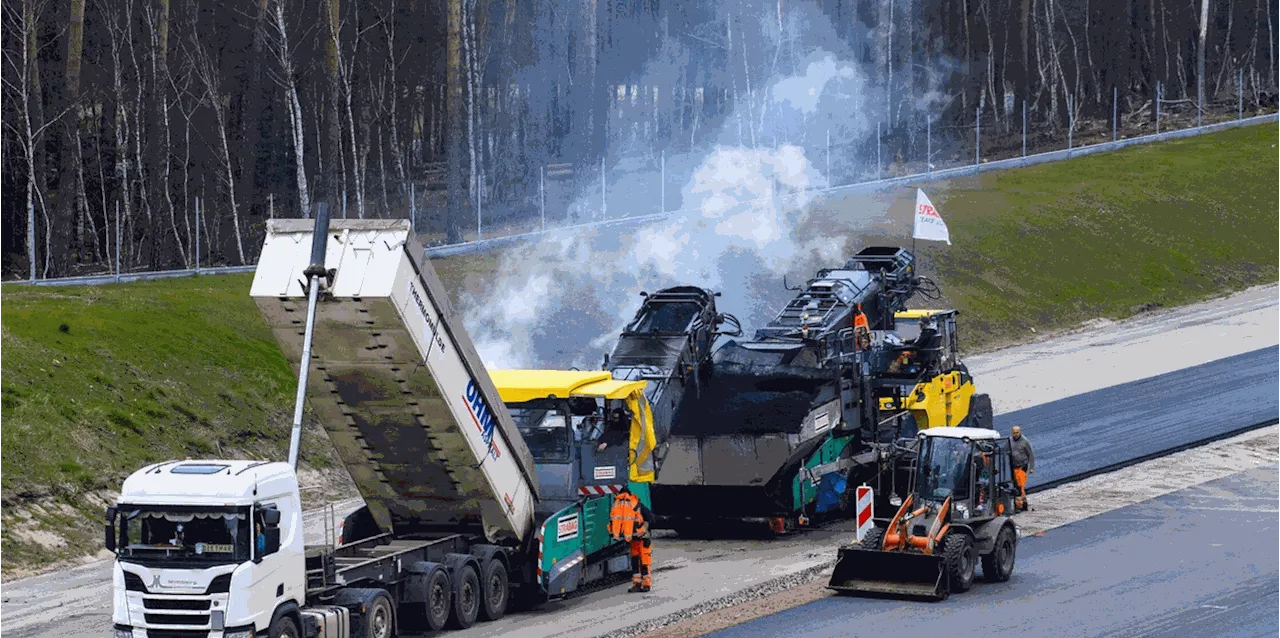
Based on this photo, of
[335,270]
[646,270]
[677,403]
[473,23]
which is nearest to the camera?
[335,270]

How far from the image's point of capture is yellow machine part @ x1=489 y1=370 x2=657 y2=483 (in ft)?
76.3

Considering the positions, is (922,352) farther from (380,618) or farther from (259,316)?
(259,316)

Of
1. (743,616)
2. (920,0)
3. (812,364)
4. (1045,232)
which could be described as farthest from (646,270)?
(920,0)

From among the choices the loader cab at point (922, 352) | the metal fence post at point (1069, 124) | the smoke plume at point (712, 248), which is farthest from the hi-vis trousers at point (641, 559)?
the metal fence post at point (1069, 124)

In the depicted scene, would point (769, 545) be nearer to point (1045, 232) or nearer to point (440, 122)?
point (440, 122)

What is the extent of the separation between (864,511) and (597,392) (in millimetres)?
3838

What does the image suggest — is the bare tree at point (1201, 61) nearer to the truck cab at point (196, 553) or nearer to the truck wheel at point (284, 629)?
the truck wheel at point (284, 629)

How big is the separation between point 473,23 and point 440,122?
4.30m

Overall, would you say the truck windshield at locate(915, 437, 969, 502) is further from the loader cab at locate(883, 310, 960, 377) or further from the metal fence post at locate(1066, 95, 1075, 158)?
the metal fence post at locate(1066, 95, 1075, 158)

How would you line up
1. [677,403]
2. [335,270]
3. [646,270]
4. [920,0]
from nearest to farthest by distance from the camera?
1. [335,270]
2. [677,403]
3. [646,270]
4. [920,0]

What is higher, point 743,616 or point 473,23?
point 473,23

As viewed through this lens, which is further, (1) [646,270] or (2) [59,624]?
(1) [646,270]

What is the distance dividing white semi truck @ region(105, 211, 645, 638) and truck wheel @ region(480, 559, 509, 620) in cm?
2

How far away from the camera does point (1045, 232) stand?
191 feet
